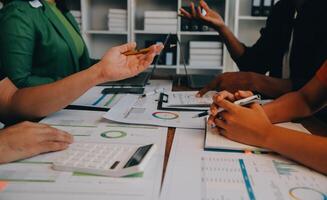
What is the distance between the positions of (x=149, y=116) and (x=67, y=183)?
1.43 ft

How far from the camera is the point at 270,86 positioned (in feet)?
4.21

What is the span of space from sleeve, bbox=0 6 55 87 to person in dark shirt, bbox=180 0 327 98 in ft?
2.41

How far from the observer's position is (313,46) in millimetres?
1368

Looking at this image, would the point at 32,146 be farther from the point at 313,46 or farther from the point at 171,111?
the point at 313,46

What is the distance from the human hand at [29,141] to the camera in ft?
2.14

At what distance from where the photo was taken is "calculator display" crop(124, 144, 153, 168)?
605 millimetres

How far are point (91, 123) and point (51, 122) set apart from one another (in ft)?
0.38

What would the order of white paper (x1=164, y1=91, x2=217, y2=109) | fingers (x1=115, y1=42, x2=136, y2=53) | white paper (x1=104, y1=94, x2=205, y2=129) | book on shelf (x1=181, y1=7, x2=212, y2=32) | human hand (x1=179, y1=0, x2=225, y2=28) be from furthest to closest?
book on shelf (x1=181, y1=7, x2=212, y2=32) → human hand (x1=179, y1=0, x2=225, y2=28) → white paper (x1=164, y1=91, x2=217, y2=109) → fingers (x1=115, y1=42, x2=136, y2=53) → white paper (x1=104, y1=94, x2=205, y2=129)

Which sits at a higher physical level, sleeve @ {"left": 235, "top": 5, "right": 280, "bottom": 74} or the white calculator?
sleeve @ {"left": 235, "top": 5, "right": 280, "bottom": 74}

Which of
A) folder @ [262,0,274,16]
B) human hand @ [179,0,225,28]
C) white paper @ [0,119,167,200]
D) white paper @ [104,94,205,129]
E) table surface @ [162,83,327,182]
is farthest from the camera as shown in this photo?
folder @ [262,0,274,16]

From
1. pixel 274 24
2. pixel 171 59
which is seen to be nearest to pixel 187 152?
pixel 274 24

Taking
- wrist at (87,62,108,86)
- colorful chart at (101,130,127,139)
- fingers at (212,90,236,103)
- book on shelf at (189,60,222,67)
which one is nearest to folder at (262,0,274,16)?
book on shelf at (189,60,222,67)

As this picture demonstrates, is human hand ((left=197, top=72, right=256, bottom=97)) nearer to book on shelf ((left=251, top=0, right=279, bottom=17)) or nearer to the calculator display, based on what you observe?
the calculator display

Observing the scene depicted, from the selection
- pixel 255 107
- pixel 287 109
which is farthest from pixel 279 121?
pixel 255 107
